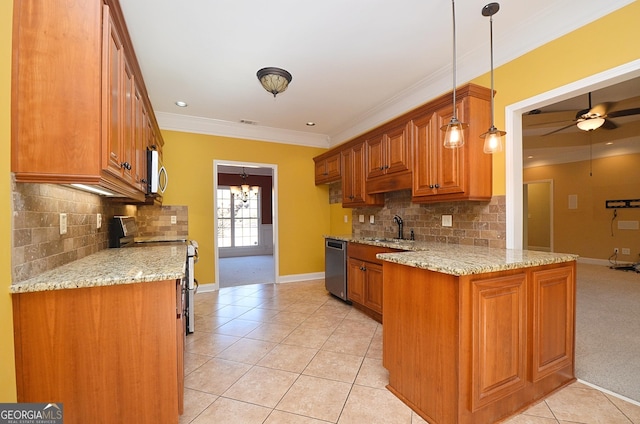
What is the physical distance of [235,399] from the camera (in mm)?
1746

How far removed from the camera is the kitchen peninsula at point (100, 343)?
46.4 inches

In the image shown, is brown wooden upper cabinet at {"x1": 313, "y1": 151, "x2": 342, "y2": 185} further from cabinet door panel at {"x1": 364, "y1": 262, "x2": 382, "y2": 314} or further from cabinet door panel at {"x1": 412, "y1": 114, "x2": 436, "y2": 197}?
cabinet door panel at {"x1": 364, "y1": 262, "x2": 382, "y2": 314}

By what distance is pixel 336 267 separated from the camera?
3771 millimetres

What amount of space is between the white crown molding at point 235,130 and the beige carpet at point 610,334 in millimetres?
4440

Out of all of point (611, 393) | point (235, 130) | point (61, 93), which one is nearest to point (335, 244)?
point (235, 130)

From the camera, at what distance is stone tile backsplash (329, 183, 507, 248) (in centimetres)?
243

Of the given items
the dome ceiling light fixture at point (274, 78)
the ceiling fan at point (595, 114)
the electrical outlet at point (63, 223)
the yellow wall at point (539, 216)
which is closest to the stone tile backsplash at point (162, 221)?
the electrical outlet at point (63, 223)

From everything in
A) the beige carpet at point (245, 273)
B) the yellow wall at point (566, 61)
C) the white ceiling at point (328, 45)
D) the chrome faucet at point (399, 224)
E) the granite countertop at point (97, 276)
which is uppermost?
the white ceiling at point (328, 45)

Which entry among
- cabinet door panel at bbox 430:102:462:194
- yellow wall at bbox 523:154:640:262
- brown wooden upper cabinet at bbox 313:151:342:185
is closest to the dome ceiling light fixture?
cabinet door panel at bbox 430:102:462:194

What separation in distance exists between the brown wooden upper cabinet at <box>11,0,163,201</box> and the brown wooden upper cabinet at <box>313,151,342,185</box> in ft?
10.8

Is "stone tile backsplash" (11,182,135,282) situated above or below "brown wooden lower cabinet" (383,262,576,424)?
above

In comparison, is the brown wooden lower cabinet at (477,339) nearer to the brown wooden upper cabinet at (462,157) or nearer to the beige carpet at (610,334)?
the beige carpet at (610,334)

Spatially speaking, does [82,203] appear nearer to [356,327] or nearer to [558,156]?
[356,327]

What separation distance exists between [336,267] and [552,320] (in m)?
2.41
